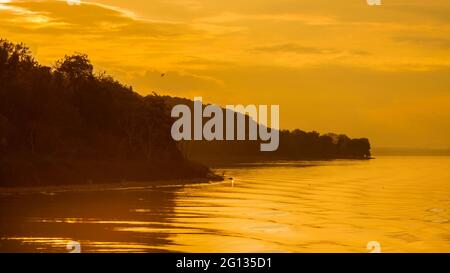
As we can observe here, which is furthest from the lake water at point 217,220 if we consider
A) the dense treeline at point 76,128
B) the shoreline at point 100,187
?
the dense treeline at point 76,128

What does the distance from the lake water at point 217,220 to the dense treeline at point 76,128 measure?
714 cm

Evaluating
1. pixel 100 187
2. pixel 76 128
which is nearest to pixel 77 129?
pixel 76 128

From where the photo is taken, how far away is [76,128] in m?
133

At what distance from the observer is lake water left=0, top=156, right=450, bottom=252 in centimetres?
4916

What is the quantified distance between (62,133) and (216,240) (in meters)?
81.5

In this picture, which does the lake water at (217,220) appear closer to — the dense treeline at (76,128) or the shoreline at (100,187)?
the shoreline at (100,187)

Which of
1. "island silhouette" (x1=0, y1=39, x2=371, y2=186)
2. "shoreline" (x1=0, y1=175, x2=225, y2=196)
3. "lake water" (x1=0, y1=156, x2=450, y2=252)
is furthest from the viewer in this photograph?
"island silhouette" (x1=0, y1=39, x2=371, y2=186)

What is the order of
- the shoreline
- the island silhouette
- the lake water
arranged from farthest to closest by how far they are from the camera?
1. the island silhouette
2. the shoreline
3. the lake water

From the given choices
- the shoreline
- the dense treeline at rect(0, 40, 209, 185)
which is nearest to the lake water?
the shoreline

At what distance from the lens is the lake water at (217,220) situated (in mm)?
49156

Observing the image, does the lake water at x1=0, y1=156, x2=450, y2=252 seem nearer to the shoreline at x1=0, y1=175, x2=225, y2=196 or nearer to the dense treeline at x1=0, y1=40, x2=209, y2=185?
the shoreline at x1=0, y1=175, x2=225, y2=196

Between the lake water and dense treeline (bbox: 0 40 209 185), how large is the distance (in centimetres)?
714

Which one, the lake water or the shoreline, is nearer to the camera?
the lake water

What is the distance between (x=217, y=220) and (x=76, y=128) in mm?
71793
